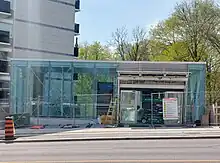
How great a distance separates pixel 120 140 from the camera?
1942 centimetres

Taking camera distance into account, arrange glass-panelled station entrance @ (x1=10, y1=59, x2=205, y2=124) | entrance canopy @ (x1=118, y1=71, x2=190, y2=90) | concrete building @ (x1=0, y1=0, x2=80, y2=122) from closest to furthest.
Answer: glass-panelled station entrance @ (x1=10, y1=59, x2=205, y2=124) → entrance canopy @ (x1=118, y1=71, x2=190, y2=90) → concrete building @ (x1=0, y1=0, x2=80, y2=122)

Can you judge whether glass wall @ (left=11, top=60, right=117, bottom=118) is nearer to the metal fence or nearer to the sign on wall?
the metal fence

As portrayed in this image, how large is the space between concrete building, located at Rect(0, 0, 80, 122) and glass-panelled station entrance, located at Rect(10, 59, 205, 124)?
13.7m

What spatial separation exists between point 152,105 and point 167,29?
20.1m

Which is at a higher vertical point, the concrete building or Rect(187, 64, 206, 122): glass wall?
the concrete building

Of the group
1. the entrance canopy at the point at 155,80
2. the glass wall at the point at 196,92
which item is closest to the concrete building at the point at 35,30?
the entrance canopy at the point at 155,80

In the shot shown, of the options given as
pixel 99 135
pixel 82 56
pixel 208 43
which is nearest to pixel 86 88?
pixel 99 135

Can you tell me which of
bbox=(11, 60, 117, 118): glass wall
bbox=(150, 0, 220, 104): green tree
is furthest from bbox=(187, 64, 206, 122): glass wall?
bbox=(150, 0, 220, 104): green tree

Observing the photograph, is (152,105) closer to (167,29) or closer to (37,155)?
(37,155)

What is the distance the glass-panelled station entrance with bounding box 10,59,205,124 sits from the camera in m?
28.6

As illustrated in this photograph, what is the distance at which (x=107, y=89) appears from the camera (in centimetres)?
3053

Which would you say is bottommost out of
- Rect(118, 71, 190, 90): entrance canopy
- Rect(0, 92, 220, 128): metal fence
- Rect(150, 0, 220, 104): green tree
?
Rect(0, 92, 220, 128): metal fence

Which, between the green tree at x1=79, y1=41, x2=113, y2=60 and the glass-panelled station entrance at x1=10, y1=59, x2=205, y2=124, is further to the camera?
the green tree at x1=79, y1=41, x2=113, y2=60

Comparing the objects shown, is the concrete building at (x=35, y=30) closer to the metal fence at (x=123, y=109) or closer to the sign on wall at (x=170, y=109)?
the metal fence at (x=123, y=109)
